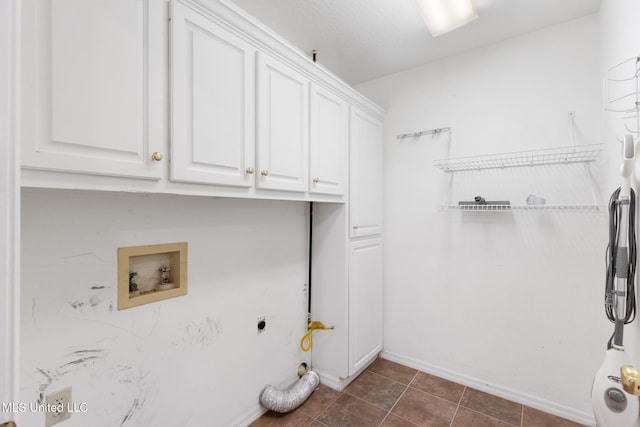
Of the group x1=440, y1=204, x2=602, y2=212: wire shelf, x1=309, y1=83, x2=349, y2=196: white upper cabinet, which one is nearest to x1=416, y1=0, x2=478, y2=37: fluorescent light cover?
x1=309, y1=83, x2=349, y2=196: white upper cabinet

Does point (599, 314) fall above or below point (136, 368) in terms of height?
above

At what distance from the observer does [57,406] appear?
3.61 ft

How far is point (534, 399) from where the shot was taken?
1949 mm

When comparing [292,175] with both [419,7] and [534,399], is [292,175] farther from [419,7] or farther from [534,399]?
[534,399]

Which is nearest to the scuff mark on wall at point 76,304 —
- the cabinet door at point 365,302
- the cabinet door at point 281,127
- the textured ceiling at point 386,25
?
the cabinet door at point 281,127

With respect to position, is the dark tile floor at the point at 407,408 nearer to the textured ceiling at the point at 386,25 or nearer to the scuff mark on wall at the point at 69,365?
the scuff mark on wall at the point at 69,365

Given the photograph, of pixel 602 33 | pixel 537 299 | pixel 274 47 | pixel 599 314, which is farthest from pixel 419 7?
pixel 599 314

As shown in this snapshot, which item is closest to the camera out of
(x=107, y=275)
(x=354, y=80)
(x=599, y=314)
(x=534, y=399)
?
(x=107, y=275)

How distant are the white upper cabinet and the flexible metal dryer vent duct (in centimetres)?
133

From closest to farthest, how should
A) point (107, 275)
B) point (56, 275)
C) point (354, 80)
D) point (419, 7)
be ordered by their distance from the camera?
point (56, 275) < point (107, 275) < point (419, 7) < point (354, 80)

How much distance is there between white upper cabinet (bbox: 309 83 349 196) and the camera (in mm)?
1849

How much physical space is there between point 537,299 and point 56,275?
2.62 metres

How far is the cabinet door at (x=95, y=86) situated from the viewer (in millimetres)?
815

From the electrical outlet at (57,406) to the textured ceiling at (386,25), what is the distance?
2.07m
